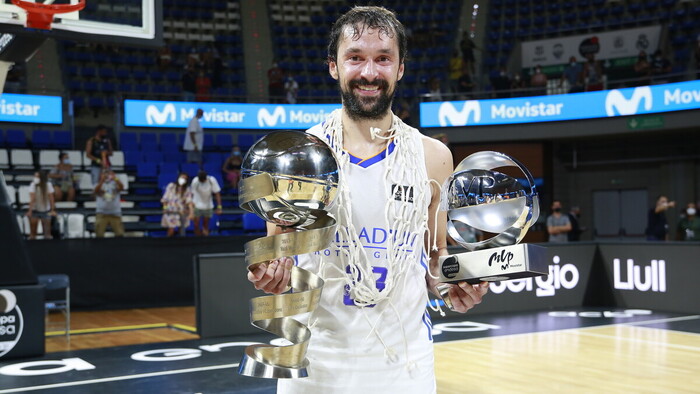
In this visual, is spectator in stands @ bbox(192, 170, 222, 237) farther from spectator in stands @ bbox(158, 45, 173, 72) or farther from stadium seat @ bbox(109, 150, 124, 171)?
spectator in stands @ bbox(158, 45, 173, 72)

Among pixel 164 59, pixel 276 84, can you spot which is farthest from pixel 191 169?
pixel 164 59

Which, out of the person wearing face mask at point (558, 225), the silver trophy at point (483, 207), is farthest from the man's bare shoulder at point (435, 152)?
the person wearing face mask at point (558, 225)

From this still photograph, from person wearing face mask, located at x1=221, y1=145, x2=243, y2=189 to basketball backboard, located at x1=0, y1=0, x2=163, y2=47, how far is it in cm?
827

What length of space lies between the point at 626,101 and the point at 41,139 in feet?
40.7

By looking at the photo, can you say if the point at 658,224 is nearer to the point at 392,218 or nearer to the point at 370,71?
the point at 392,218

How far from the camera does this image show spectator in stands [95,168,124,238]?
36.7 ft

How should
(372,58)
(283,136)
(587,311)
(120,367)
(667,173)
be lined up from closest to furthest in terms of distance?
(283,136)
(372,58)
(120,367)
(587,311)
(667,173)

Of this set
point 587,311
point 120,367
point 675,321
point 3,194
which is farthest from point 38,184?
point 675,321

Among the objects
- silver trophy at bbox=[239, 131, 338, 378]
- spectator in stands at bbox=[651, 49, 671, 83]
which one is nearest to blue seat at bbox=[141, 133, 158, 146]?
spectator in stands at bbox=[651, 49, 671, 83]

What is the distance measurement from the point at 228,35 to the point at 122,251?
12.4 metres

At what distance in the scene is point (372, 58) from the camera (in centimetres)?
207

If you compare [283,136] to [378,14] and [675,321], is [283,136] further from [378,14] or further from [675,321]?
[675,321]

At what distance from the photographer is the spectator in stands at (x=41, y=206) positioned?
1064cm

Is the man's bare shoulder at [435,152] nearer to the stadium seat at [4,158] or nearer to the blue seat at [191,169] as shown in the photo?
the blue seat at [191,169]
